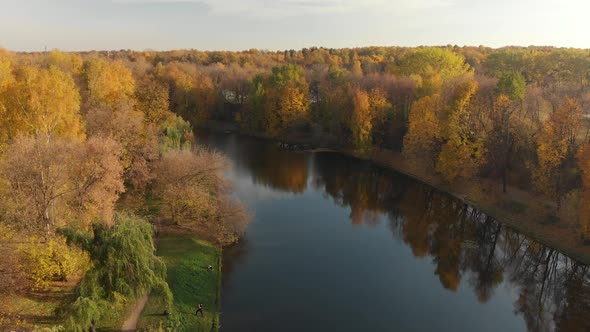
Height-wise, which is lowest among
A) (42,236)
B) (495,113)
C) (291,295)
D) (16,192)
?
(291,295)

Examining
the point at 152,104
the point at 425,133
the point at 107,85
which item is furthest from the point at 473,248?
the point at 107,85

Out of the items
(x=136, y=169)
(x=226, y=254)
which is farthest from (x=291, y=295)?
(x=136, y=169)

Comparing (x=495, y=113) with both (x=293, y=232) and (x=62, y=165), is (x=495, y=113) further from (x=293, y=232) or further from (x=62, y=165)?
(x=62, y=165)

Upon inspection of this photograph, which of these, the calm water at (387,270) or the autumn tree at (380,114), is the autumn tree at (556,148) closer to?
the calm water at (387,270)

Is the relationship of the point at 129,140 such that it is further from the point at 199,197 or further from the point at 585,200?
the point at 585,200

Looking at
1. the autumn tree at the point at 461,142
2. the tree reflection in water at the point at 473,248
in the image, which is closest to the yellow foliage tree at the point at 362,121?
the tree reflection in water at the point at 473,248

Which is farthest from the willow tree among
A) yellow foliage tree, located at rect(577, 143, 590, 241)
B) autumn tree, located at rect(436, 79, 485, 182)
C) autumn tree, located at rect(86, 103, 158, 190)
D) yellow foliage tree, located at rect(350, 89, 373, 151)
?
yellow foliage tree, located at rect(350, 89, 373, 151)

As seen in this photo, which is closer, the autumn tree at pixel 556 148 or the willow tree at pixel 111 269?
the willow tree at pixel 111 269
